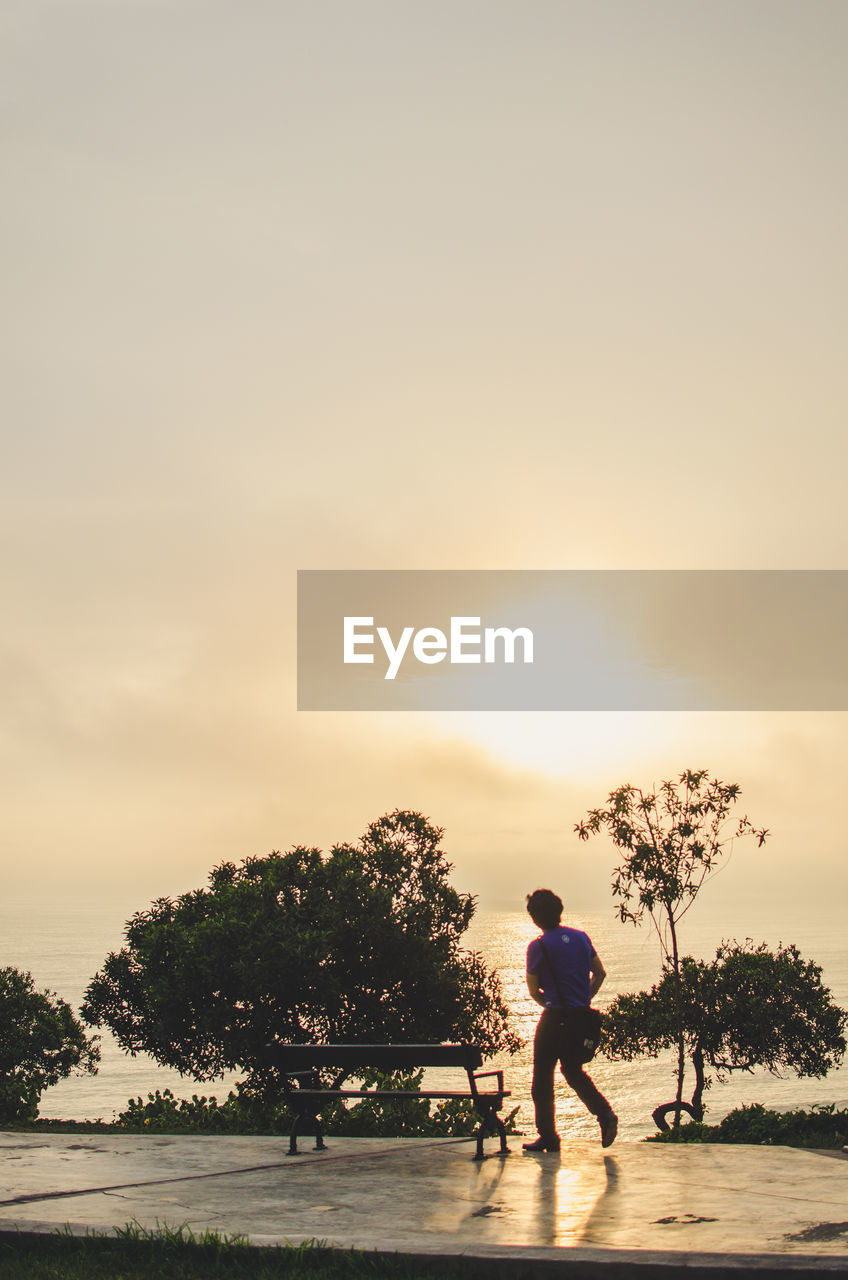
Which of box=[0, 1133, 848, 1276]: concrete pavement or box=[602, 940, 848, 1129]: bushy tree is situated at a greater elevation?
box=[0, 1133, 848, 1276]: concrete pavement

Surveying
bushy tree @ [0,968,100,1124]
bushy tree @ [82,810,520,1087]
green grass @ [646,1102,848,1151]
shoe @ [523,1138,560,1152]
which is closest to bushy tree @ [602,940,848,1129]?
bushy tree @ [82,810,520,1087]

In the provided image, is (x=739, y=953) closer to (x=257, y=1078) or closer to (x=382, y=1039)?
(x=382, y=1039)

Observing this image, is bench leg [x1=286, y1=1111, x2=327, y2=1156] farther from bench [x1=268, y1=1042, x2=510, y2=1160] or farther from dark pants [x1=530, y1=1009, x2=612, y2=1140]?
dark pants [x1=530, y1=1009, x2=612, y2=1140]

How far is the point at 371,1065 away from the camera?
8.92 meters

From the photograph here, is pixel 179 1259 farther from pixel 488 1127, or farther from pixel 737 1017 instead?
pixel 737 1017

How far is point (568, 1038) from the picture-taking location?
8141mm

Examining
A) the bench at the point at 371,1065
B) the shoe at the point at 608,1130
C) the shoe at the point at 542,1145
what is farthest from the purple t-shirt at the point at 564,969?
the shoe at the point at 542,1145

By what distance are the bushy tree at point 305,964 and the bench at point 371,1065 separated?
16374 millimetres

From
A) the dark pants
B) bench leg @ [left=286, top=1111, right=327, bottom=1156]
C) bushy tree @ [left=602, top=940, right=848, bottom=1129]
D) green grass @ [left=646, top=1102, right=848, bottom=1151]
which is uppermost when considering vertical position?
the dark pants

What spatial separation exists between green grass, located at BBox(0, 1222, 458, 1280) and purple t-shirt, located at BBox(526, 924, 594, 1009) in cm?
352

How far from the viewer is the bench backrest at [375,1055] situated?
8.20m

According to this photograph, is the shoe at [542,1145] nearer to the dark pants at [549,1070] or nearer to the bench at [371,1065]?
the dark pants at [549,1070]

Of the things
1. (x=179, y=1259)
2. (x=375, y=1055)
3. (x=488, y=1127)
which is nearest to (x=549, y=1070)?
(x=488, y=1127)

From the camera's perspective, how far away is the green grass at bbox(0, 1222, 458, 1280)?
4777 mm
